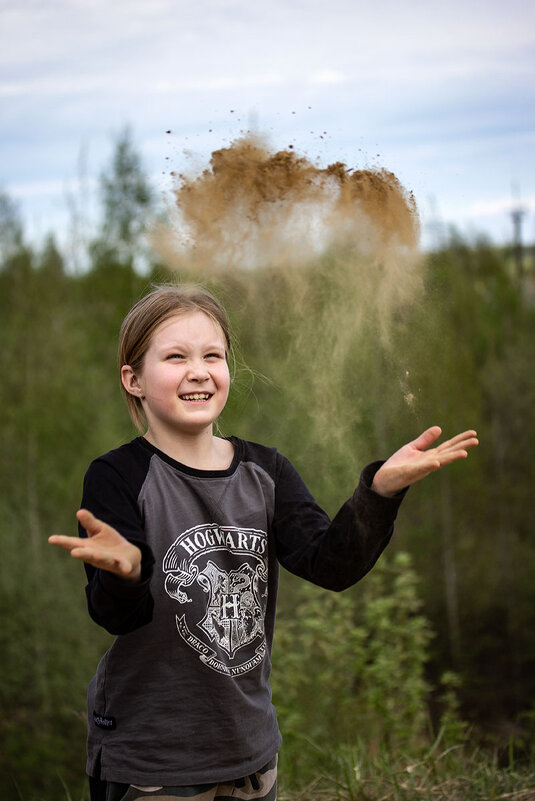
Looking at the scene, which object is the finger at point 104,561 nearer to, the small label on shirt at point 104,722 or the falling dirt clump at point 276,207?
the small label on shirt at point 104,722

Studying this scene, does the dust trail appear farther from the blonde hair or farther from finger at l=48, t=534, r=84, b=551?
finger at l=48, t=534, r=84, b=551

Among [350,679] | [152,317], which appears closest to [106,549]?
[152,317]

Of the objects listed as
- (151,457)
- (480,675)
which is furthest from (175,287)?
(480,675)

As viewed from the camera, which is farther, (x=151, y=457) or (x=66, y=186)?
(x=66, y=186)

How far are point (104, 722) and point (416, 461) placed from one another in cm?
91

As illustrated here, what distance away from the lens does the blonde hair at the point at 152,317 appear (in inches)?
84.0

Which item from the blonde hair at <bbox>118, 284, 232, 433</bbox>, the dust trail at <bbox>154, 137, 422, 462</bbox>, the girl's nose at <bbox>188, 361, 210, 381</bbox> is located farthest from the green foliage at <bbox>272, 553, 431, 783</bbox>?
the girl's nose at <bbox>188, 361, 210, 381</bbox>

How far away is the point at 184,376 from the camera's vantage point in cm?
205

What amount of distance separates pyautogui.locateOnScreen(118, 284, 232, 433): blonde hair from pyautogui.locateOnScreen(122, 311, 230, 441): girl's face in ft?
0.07

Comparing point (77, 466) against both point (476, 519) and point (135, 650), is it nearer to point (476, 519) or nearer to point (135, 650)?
point (476, 519)

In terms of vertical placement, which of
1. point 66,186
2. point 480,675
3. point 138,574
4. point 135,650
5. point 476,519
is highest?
point 66,186

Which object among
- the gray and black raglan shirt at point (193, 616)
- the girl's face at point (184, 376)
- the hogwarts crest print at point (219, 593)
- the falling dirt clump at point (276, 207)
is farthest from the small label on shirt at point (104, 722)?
the falling dirt clump at point (276, 207)

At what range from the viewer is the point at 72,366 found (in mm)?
14094

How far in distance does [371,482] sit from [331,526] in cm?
15
